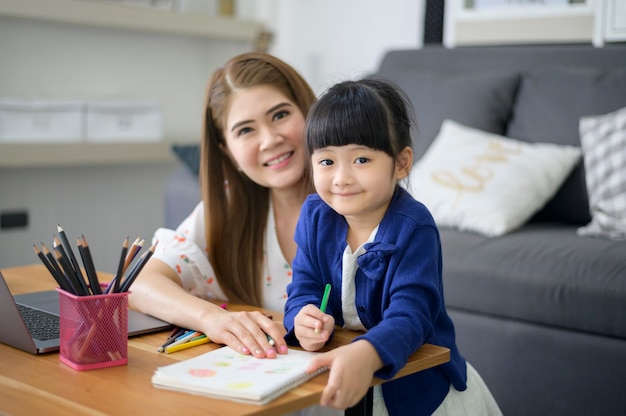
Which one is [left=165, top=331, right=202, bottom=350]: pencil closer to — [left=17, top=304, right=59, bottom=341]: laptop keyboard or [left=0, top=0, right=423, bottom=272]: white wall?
[left=17, top=304, right=59, bottom=341]: laptop keyboard

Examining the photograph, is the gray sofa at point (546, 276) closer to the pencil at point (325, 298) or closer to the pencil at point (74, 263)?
the pencil at point (325, 298)

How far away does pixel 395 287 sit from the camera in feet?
3.48

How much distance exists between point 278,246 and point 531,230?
0.94m

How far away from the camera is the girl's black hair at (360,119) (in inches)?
42.2

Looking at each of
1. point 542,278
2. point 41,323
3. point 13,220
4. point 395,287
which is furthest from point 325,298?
point 13,220

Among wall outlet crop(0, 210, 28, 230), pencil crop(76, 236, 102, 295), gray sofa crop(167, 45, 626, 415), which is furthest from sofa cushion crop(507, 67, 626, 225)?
wall outlet crop(0, 210, 28, 230)

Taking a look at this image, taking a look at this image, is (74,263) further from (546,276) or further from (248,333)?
(546,276)

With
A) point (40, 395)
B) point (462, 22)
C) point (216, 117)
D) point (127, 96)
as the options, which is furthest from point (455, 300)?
point (127, 96)

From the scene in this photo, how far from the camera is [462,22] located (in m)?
3.29

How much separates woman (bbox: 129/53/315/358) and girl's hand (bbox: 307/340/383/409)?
57 centimetres

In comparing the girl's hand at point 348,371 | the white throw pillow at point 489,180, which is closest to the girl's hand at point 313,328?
the girl's hand at point 348,371

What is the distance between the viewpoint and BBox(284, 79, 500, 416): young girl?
1060 millimetres

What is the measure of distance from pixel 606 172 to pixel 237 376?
161cm

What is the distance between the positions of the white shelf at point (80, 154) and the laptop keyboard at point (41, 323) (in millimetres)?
1885
